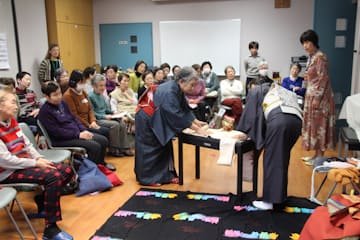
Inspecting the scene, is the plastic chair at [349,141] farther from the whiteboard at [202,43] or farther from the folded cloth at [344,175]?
the whiteboard at [202,43]

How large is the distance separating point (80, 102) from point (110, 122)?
1.76 ft

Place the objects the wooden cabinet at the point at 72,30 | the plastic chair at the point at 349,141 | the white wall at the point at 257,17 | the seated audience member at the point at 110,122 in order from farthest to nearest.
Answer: the white wall at the point at 257,17, the wooden cabinet at the point at 72,30, the seated audience member at the point at 110,122, the plastic chair at the point at 349,141

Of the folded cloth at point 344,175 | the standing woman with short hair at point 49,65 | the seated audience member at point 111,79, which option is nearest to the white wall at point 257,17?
the seated audience member at point 111,79

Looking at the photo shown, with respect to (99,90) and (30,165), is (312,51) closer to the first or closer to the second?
(99,90)

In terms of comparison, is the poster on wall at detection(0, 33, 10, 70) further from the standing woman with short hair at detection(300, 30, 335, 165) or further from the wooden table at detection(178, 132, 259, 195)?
the standing woman with short hair at detection(300, 30, 335, 165)

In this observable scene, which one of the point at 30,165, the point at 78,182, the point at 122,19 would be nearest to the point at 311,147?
the point at 78,182

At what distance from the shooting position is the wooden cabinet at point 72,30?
626 cm

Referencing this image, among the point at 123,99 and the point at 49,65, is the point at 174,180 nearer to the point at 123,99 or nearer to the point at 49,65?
the point at 123,99

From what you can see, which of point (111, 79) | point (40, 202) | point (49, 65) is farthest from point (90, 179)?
point (49, 65)

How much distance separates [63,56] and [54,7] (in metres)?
0.88

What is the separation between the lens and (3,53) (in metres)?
5.14

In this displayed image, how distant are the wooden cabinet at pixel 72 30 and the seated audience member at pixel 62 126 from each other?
10.9ft

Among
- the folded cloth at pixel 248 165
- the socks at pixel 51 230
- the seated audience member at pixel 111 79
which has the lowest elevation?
the socks at pixel 51 230

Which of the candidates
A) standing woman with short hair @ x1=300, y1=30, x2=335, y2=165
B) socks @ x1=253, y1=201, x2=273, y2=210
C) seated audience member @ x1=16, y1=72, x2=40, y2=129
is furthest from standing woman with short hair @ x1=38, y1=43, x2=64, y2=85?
socks @ x1=253, y1=201, x2=273, y2=210
